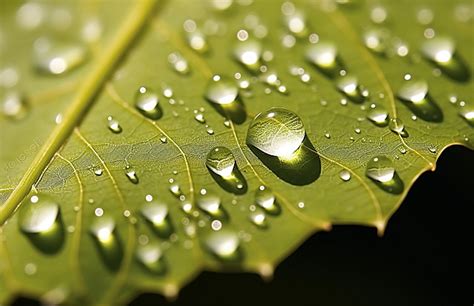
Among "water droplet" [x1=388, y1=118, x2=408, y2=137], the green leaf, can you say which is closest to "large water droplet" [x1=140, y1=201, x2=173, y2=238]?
the green leaf

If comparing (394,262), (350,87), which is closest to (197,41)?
(350,87)

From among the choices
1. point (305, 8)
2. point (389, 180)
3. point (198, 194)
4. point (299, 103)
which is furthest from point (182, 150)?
point (305, 8)

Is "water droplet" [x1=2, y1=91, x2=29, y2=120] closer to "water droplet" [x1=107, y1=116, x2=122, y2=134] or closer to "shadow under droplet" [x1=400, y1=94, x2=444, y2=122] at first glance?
"water droplet" [x1=107, y1=116, x2=122, y2=134]

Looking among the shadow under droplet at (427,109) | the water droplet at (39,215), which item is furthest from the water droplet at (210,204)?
the shadow under droplet at (427,109)

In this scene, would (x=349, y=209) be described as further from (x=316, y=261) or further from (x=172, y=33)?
(x=172, y=33)

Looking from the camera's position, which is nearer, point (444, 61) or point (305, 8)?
point (444, 61)
